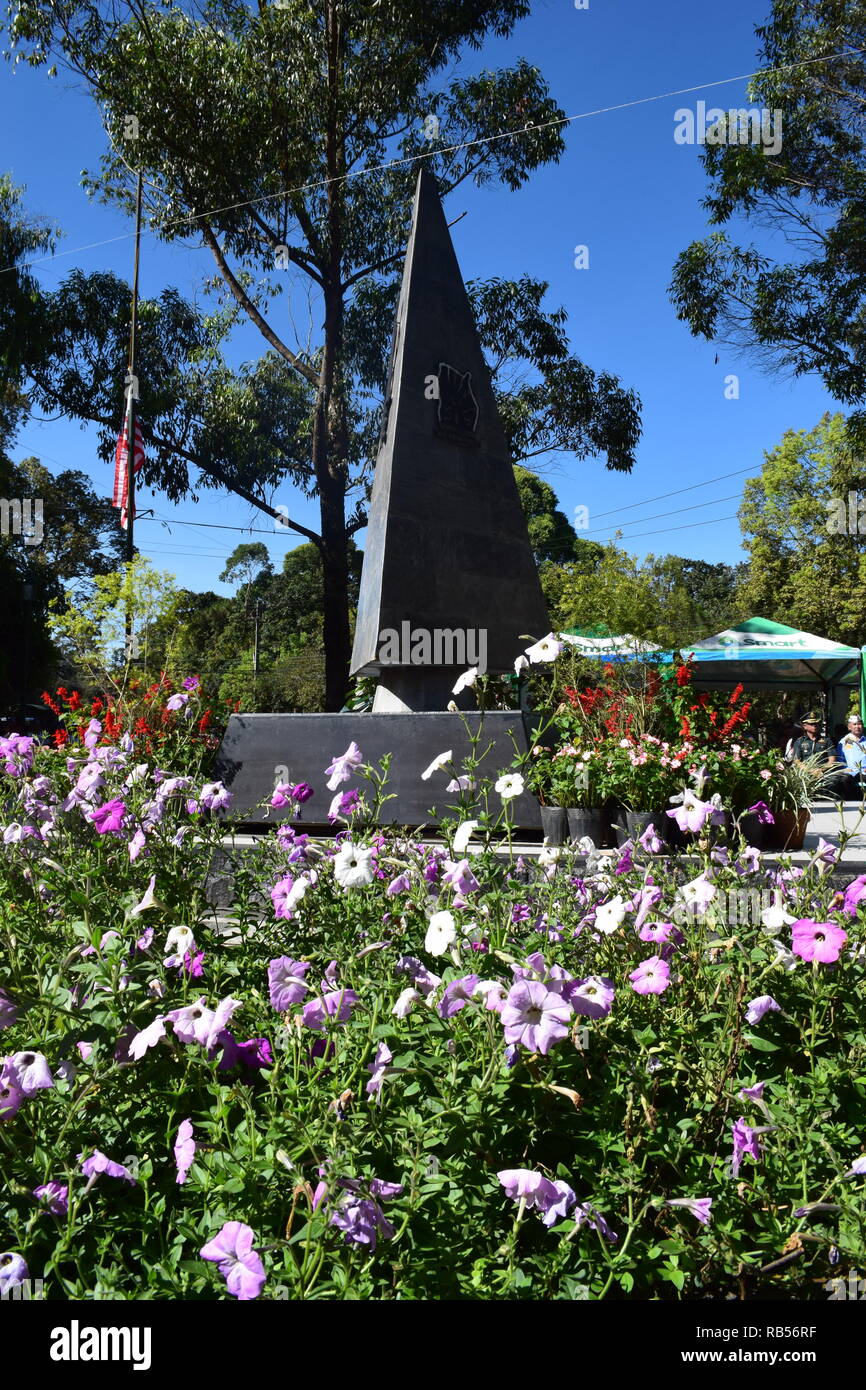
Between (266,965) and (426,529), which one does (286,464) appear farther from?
(266,965)

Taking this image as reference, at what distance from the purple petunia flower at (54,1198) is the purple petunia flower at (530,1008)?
0.69 m

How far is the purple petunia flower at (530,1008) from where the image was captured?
136 centimetres

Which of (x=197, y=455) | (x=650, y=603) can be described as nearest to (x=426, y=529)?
(x=197, y=455)

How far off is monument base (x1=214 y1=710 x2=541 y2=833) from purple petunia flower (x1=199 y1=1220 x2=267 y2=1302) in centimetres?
395

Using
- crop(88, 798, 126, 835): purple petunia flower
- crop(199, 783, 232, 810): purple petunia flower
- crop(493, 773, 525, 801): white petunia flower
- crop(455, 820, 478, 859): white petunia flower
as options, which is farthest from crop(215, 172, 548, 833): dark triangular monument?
crop(455, 820, 478, 859): white petunia flower

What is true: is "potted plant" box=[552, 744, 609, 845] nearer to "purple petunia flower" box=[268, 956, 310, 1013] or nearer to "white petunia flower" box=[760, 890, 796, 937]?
"white petunia flower" box=[760, 890, 796, 937]

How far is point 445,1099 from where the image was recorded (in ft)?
4.82

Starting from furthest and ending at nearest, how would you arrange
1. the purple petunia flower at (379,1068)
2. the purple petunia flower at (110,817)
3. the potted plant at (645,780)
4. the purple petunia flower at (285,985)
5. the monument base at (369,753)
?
the monument base at (369,753) → the potted plant at (645,780) → the purple petunia flower at (110,817) → the purple petunia flower at (285,985) → the purple petunia flower at (379,1068)

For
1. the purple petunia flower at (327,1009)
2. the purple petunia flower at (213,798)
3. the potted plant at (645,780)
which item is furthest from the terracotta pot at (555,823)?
the purple petunia flower at (327,1009)

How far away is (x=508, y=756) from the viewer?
210 inches

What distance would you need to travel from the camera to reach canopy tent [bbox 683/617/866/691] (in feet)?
48.5

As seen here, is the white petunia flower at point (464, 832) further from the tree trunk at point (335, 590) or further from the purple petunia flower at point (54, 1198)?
the tree trunk at point (335, 590)

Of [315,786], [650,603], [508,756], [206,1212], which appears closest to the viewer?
[206,1212]
